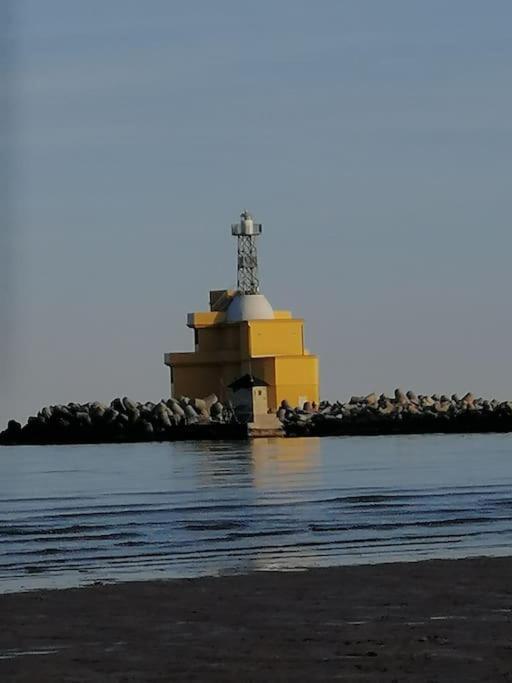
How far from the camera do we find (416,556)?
15.5 metres

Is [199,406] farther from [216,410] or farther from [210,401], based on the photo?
[216,410]

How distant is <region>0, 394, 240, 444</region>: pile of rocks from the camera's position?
72.1 meters

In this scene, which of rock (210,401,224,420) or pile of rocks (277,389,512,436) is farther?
pile of rocks (277,389,512,436)

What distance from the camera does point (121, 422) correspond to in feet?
261

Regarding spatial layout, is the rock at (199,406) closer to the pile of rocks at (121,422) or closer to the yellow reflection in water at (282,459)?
the pile of rocks at (121,422)

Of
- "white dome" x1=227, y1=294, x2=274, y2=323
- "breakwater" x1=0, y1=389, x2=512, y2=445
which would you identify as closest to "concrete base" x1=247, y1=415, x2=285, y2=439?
"breakwater" x1=0, y1=389, x2=512, y2=445

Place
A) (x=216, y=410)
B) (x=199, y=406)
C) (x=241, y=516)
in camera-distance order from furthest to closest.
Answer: (x=199, y=406) < (x=216, y=410) < (x=241, y=516)

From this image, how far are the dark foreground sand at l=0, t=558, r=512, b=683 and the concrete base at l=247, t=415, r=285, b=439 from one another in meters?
56.5

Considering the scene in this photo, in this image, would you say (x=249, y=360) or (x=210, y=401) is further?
(x=210, y=401)

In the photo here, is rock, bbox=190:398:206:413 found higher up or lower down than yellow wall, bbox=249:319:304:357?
lower down

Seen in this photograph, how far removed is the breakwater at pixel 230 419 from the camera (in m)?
72.0

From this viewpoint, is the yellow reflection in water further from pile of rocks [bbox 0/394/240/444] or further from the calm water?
pile of rocks [bbox 0/394/240/444]

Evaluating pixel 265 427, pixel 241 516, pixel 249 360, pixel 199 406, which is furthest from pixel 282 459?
pixel 241 516

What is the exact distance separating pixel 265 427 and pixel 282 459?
23.1 metres
